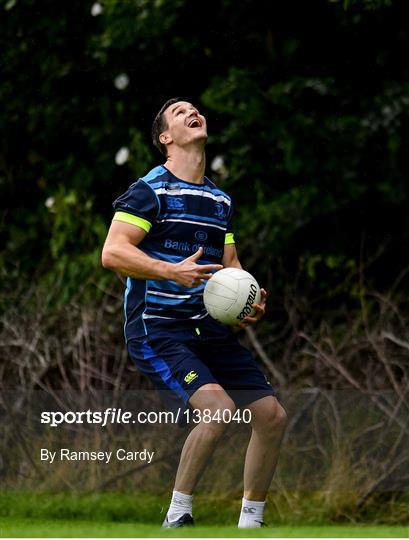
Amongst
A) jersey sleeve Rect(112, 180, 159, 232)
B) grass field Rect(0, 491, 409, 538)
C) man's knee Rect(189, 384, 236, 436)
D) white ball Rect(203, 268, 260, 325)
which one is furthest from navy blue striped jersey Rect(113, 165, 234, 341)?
grass field Rect(0, 491, 409, 538)

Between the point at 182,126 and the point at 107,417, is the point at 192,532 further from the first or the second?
the point at 107,417

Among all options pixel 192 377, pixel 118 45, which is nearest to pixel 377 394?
pixel 192 377

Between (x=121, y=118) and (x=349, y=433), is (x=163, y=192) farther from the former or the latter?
(x=121, y=118)

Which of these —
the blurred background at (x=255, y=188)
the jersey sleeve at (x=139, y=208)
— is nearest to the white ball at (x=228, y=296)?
the jersey sleeve at (x=139, y=208)

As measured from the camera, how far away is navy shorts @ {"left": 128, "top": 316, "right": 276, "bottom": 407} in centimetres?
594

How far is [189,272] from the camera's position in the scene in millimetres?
5793

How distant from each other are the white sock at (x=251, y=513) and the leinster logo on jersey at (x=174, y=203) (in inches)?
61.0

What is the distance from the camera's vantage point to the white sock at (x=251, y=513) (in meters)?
6.18

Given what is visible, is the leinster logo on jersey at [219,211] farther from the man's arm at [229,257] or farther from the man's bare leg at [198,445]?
the man's bare leg at [198,445]

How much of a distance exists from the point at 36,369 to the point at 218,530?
3.27 metres

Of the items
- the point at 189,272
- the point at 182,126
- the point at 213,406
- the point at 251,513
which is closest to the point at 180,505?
the point at 251,513

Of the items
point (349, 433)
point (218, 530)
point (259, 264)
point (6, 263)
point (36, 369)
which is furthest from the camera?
point (6, 263)

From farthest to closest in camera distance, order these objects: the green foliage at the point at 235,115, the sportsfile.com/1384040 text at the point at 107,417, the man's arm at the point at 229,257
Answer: the green foliage at the point at 235,115, the sportsfile.com/1384040 text at the point at 107,417, the man's arm at the point at 229,257

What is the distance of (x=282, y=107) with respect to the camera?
424 inches
